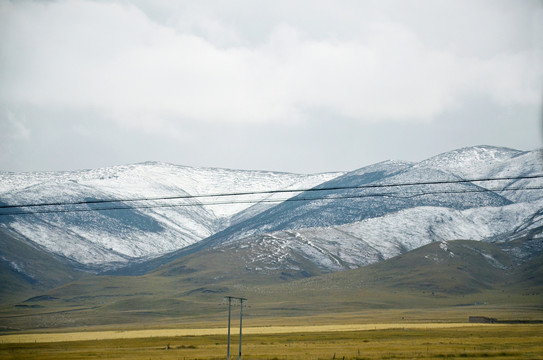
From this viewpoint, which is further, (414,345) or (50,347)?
(50,347)

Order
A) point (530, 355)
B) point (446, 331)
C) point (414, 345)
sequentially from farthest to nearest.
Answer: point (446, 331)
point (414, 345)
point (530, 355)

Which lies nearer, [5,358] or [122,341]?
[5,358]

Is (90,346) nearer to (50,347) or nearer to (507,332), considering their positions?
(50,347)

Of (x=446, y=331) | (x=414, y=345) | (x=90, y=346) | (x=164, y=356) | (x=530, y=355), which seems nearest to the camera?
(x=530, y=355)

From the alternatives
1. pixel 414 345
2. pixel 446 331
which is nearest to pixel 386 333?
pixel 446 331

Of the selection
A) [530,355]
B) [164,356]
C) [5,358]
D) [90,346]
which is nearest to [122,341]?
[90,346]

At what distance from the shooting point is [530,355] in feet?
287

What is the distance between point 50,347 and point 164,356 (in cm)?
4717

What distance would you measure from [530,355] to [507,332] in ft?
181

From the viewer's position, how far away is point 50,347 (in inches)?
5497

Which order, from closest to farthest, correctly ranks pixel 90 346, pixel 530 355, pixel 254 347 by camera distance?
pixel 530 355 → pixel 254 347 → pixel 90 346

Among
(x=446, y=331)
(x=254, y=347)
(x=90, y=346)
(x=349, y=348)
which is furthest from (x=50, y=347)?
(x=446, y=331)

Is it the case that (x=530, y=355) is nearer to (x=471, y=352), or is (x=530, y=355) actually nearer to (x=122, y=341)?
(x=471, y=352)

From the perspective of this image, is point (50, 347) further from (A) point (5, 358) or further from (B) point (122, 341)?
(A) point (5, 358)
